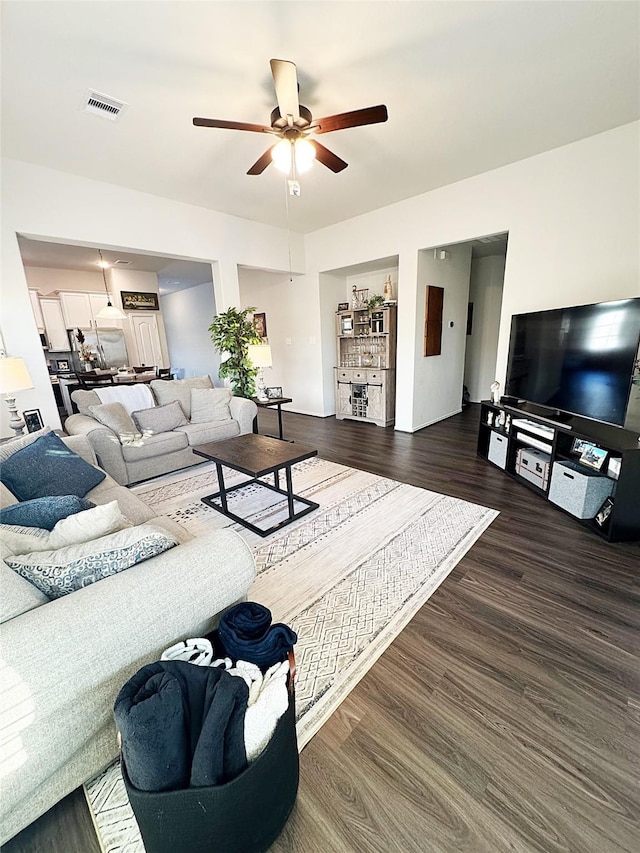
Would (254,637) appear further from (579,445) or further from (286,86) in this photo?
(286,86)

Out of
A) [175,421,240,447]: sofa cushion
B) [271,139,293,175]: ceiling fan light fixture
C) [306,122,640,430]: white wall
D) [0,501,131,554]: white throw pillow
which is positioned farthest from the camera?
[175,421,240,447]: sofa cushion

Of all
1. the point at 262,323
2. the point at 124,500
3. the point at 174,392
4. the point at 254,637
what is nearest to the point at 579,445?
the point at 254,637

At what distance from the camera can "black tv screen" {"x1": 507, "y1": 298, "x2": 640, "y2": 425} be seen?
2.23 metres

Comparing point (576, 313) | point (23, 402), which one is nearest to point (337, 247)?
point (576, 313)

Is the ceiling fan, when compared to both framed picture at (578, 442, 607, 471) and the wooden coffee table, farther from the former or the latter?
framed picture at (578, 442, 607, 471)

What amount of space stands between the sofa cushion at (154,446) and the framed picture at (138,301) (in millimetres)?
5076

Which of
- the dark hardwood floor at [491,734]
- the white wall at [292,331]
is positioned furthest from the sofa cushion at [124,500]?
the white wall at [292,331]

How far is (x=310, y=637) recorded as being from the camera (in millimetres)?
1578

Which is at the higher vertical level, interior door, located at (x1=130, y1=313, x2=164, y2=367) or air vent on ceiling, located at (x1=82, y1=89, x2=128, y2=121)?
air vent on ceiling, located at (x1=82, y1=89, x2=128, y2=121)

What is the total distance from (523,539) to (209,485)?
2.63 metres

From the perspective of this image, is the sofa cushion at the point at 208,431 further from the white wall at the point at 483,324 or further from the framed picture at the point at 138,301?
the framed picture at the point at 138,301

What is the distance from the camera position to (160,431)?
Answer: 349cm

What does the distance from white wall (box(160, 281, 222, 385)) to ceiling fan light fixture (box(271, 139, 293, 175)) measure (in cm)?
578

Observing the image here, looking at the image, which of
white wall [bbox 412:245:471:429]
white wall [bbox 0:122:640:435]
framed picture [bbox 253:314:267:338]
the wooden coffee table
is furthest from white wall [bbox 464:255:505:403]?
the wooden coffee table
